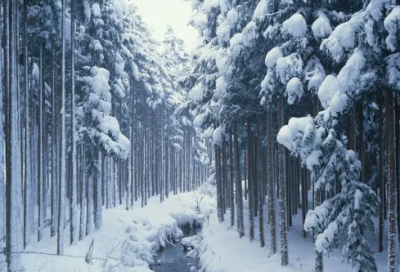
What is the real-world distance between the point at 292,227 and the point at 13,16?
1706cm

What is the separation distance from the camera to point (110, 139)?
56.7 feet

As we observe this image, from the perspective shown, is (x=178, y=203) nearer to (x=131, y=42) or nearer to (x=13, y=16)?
(x=131, y=42)

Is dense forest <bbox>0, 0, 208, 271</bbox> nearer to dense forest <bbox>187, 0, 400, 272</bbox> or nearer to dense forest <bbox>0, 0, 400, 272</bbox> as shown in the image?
dense forest <bbox>0, 0, 400, 272</bbox>

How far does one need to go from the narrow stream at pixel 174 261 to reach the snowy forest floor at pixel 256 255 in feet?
2.86

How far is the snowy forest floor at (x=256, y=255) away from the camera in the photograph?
497 inches

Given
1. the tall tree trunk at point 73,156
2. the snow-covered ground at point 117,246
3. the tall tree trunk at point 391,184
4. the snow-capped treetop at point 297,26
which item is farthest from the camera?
the tall tree trunk at point 73,156

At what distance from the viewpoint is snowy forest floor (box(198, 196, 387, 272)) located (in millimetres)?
12625

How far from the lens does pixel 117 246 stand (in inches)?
682

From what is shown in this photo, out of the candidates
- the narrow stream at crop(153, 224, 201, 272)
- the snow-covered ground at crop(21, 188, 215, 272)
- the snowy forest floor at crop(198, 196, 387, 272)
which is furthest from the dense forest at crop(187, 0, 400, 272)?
the snow-covered ground at crop(21, 188, 215, 272)

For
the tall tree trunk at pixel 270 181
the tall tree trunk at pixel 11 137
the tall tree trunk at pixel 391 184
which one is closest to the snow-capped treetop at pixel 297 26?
the tall tree trunk at pixel 391 184

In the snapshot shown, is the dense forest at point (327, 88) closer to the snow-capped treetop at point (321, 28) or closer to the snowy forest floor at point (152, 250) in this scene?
the snow-capped treetop at point (321, 28)

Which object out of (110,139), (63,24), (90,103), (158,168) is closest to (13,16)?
→ (63,24)

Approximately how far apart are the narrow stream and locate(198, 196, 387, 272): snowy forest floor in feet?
2.86

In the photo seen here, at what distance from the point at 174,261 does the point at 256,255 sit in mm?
6468
